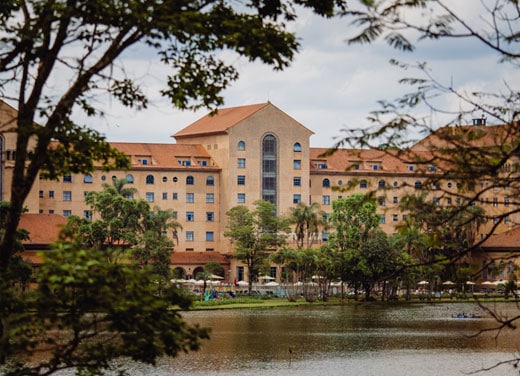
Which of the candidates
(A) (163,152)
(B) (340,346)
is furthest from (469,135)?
(A) (163,152)

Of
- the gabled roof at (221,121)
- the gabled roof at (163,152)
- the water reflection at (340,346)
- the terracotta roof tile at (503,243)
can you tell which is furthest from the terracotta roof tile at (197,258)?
the water reflection at (340,346)

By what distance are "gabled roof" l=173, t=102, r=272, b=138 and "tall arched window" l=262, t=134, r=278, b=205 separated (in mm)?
3317

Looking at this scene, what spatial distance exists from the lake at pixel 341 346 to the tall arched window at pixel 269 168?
46.1 m

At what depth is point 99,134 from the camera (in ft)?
50.5

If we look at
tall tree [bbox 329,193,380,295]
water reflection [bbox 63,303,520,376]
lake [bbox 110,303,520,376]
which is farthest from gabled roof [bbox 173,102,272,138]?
water reflection [bbox 63,303,520,376]

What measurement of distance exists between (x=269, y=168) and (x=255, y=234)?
13664 mm

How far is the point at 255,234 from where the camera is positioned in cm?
10438

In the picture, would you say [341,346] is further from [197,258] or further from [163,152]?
[163,152]

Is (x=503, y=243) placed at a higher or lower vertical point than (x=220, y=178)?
lower

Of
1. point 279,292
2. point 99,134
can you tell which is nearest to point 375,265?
point 279,292

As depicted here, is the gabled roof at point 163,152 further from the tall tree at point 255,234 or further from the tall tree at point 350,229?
the tall tree at point 350,229

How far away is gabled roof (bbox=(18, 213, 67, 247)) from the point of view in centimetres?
8930

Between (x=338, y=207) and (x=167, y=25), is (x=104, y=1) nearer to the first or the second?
(x=167, y=25)

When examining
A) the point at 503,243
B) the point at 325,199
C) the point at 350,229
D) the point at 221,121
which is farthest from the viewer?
the point at 325,199
